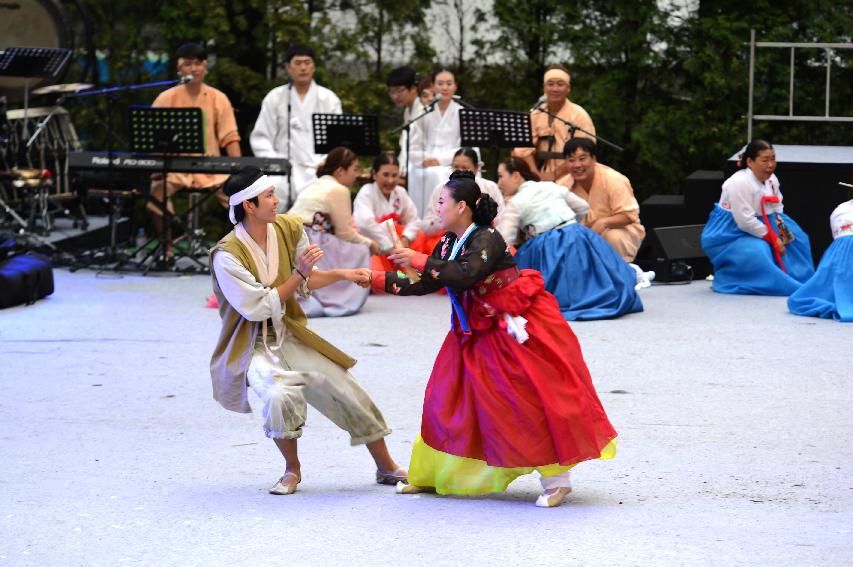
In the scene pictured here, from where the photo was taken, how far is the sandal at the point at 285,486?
446 centimetres

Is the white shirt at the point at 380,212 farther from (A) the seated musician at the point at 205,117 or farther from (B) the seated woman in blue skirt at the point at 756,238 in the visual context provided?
(B) the seated woman in blue skirt at the point at 756,238

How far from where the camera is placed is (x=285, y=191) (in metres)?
10.3

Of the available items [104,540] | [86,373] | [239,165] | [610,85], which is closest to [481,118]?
[239,165]

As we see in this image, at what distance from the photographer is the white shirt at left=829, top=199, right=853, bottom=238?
8133 millimetres

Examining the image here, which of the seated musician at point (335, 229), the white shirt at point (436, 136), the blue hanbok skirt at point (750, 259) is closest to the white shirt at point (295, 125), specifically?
the white shirt at point (436, 136)

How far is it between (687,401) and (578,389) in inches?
66.3

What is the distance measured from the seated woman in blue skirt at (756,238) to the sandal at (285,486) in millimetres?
5178

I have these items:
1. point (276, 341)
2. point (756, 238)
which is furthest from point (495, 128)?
point (276, 341)

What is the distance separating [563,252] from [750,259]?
1413 millimetres

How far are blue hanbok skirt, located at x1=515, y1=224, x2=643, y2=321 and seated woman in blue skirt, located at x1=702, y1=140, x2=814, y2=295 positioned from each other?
101 centimetres

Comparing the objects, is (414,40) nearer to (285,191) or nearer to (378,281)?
(285,191)

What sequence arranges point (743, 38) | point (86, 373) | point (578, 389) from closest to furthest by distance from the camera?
point (578, 389)
point (86, 373)
point (743, 38)

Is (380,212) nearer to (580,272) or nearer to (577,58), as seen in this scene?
(580,272)

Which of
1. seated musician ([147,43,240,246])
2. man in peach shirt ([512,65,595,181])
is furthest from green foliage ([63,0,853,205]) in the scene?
man in peach shirt ([512,65,595,181])
